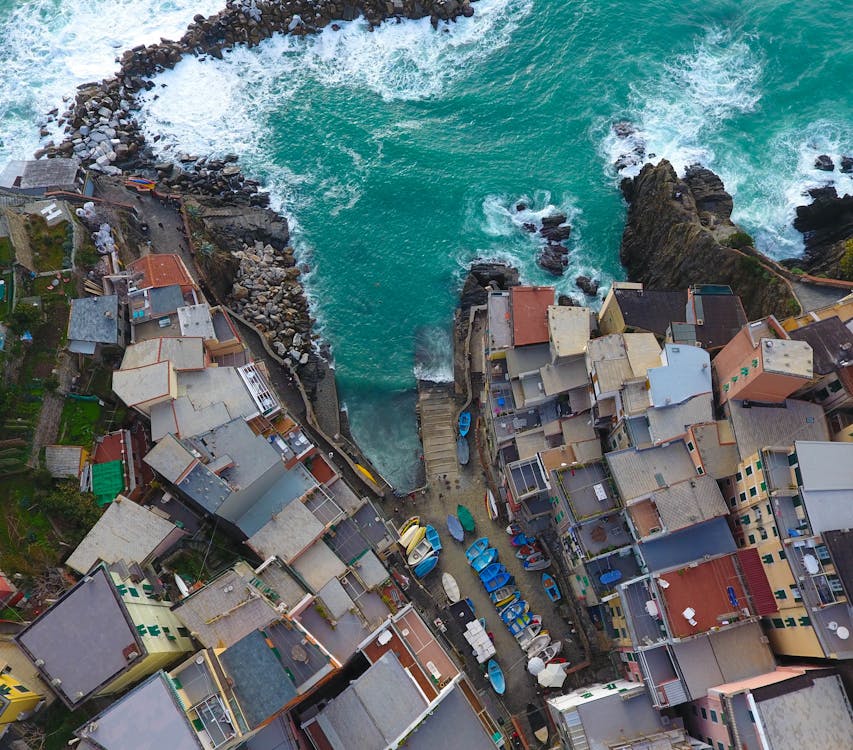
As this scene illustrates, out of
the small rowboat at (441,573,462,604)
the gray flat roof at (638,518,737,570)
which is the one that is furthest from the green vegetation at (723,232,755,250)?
the small rowboat at (441,573,462,604)

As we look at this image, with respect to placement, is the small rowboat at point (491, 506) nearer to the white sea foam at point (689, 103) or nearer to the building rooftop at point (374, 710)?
the building rooftop at point (374, 710)

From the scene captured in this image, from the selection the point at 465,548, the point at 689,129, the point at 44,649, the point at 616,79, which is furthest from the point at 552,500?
→ the point at 616,79

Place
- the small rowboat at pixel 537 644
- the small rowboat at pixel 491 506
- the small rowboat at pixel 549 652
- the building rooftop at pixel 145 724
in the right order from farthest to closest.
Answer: the small rowboat at pixel 491 506
the small rowboat at pixel 537 644
the small rowboat at pixel 549 652
the building rooftop at pixel 145 724

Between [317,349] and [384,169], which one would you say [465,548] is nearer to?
[317,349]

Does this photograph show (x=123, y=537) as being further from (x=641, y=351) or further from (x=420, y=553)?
(x=641, y=351)

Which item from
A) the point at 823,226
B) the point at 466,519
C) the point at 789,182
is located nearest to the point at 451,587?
the point at 466,519

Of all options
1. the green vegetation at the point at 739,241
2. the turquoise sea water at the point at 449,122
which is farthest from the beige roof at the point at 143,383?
the green vegetation at the point at 739,241
